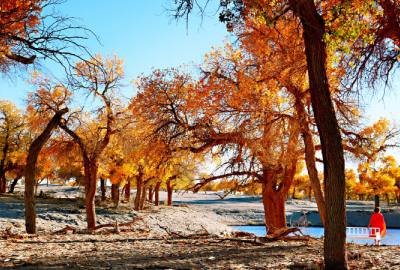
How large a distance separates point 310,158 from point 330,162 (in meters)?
6.15

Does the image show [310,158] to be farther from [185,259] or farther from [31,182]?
[31,182]

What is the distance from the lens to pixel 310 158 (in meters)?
12.3

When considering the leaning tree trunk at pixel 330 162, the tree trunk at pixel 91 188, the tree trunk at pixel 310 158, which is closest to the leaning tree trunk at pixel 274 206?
the tree trunk at pixel 310 158

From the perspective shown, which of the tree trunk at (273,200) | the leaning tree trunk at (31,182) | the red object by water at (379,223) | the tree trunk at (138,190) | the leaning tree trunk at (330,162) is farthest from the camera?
the tree trunk at (138,190)

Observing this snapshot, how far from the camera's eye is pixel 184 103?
16453 millimetres

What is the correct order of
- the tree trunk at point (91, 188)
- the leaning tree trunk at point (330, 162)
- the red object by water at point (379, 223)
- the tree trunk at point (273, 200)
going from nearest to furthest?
the leaning tree trunk at point (330, 162), the red object by water at point (379, 223), the tree trunk at point (273, 200), the tree trunk at point (91, 188)

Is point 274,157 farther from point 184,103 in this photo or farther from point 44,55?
point 44,55

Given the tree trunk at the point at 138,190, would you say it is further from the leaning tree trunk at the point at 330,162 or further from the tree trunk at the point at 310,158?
the leaning tree trunk at the point at 330,162

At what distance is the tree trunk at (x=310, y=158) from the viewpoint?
39.4 ft

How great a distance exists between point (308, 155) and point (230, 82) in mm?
4336

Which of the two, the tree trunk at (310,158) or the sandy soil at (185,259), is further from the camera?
the tree trunk at (310,158)

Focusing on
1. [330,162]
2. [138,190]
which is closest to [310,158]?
[330,162]

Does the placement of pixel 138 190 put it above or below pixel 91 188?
below

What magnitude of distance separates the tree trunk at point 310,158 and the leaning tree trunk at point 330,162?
563 centimetres
